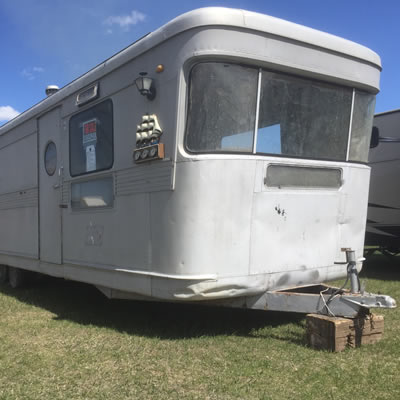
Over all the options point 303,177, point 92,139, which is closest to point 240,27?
point 303,177

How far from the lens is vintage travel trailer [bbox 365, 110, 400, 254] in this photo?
8633mm

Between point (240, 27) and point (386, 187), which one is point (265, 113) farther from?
point (386, 187)

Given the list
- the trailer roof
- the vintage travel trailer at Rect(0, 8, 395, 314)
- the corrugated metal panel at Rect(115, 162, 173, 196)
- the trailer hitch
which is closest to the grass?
the trailer hitch

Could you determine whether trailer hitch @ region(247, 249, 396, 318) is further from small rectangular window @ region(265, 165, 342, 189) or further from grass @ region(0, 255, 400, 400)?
small rectangular window @ region(265, 165, 342, 189)

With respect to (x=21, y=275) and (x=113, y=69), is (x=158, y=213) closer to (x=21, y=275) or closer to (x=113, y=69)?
(x=113, y=69)

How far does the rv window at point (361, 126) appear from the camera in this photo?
4.64m

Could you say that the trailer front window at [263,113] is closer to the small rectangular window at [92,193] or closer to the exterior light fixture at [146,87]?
the exterior light fixture at [146,87]

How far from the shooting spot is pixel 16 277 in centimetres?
731

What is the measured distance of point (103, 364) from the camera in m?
3.81

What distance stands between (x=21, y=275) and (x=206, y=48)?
507 centimetres

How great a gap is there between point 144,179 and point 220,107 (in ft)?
3.25

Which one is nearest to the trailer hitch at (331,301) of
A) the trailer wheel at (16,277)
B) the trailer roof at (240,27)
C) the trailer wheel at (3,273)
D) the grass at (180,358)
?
the grass at (180,358)

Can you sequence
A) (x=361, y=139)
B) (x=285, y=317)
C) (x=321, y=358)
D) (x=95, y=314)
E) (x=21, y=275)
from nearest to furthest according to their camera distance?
(x=321, y=358)
(x=361, y=139)
(x=285, y=317)
(x=95, y=314)
(x=21, y=275)

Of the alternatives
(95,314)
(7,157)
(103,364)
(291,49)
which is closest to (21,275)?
(7,157)
